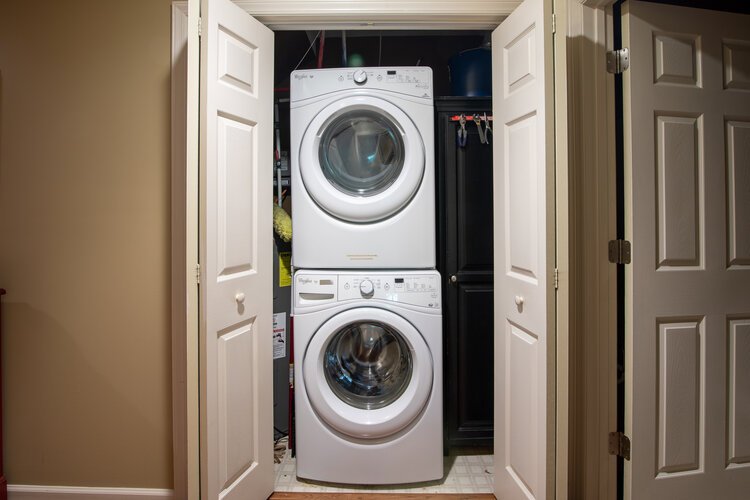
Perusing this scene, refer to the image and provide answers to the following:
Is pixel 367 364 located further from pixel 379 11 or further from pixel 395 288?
pixel 379 11

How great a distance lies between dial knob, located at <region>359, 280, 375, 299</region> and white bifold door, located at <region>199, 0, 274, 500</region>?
0.37 metres

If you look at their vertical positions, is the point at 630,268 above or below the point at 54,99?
below

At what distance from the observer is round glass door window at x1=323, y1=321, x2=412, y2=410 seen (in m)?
1.82

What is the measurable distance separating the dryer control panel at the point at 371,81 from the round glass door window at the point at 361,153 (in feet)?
0.39

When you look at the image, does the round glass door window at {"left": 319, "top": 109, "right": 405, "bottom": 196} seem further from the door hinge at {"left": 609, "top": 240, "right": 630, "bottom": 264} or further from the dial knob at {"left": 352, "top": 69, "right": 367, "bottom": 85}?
the door hinge at {"left": 609, "top": 240, "right": 630, "bottom": 264}

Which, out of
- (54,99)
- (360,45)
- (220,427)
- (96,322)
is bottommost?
(220,427)

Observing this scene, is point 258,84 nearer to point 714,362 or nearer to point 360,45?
point 360,45

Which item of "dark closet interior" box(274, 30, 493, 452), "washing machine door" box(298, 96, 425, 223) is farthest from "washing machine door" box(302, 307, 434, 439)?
"washing machine door" box(298, 96, 425, 223)

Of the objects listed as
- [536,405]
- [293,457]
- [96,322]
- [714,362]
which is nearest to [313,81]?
[96,322]

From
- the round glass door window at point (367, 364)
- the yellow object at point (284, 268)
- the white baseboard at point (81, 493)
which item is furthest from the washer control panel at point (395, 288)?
the white baseboard at point (81, 493)

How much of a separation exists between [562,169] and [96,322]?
186 centimetres

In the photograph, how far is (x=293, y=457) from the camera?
2.08 meters

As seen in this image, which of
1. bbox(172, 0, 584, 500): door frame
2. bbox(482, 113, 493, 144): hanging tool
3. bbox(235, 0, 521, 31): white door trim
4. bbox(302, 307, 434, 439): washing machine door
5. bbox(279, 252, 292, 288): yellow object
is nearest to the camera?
bbox(172, 0, 584, 500): door frame

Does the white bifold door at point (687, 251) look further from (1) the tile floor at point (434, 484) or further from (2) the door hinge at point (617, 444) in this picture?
(1) the tile floor at point (434, 484)
